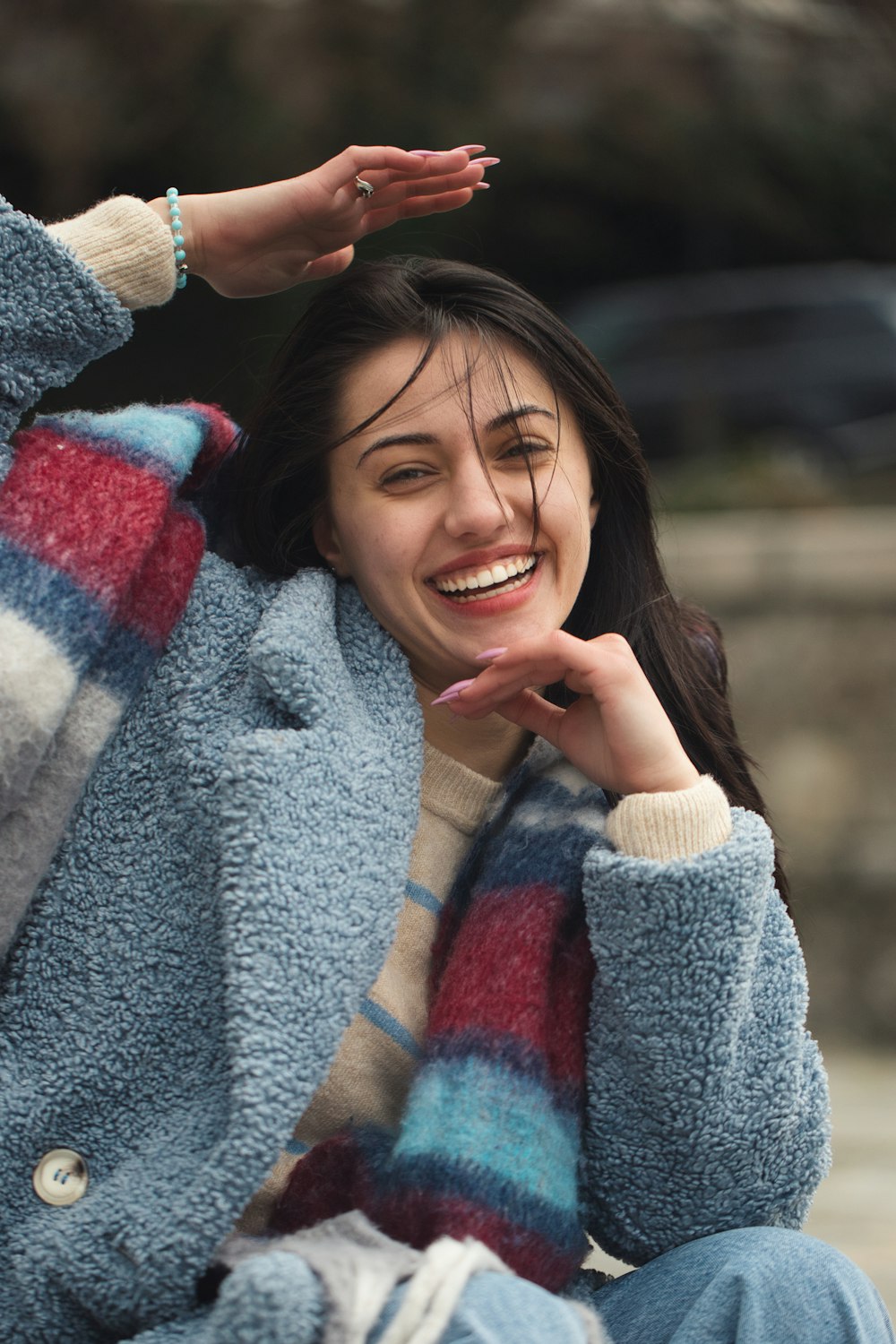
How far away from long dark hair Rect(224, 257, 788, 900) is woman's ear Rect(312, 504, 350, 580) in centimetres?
1

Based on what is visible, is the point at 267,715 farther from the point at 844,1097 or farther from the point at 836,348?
the point at 836,348

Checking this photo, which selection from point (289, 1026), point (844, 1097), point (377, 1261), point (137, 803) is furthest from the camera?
point (844, 1097)

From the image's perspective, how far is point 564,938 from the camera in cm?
183

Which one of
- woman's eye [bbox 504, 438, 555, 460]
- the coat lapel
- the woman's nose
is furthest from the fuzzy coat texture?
woman's eye [bbox 504, 438, 555, 460]

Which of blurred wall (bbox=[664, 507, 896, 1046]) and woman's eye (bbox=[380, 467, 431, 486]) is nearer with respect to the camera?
woman's eye (bbox=[380, 467, 431, 486])

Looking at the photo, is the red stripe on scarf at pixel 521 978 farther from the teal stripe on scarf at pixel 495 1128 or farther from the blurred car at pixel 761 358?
the blurred car at pixel 761 358

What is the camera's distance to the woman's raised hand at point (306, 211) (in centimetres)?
200

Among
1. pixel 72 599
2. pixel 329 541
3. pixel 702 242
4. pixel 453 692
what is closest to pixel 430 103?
pixel 702 242

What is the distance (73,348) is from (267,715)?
0.49 metres

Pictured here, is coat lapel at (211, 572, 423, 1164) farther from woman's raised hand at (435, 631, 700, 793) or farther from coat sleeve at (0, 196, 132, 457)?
coat sleeve at (0, 196, 132, 457)

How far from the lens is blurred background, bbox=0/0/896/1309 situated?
185 inches

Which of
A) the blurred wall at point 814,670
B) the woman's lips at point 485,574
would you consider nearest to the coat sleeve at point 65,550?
the woman's lips at point 485,574

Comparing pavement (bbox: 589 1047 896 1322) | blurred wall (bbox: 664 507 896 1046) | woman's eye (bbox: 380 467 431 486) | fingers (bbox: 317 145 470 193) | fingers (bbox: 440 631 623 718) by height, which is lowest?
pavement (bbox: 589 1047 896 1322)

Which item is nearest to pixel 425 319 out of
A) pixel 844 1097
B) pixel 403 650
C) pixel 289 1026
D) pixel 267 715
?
pixel 403 650
